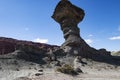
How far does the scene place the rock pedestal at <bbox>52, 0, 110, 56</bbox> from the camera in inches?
1362

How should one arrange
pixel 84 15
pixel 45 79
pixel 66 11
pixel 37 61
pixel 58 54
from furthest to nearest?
1. pixel 84 15
2. pixel 66 11
3. pixel 58 54
4. pixel 37 61
5. pixel 45 79

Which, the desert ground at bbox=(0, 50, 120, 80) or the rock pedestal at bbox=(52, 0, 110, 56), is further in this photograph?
the rock pedestal at bbox=(52, 0, 110, 56)

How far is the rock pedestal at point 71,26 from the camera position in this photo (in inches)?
1362

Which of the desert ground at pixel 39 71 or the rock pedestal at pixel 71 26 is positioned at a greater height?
the rock pedestal at pixel 71 26

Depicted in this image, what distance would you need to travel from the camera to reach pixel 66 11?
124 ft

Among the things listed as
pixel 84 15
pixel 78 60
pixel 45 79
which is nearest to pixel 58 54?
pixel 78 60

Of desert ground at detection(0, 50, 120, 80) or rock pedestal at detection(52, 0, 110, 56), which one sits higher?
rock pedestal at detection(52, 0, 110, 56)

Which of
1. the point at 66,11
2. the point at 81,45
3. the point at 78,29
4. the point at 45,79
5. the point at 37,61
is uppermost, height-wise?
the point at 66,11

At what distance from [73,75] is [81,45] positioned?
1433 cm

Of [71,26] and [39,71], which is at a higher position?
[71,26]

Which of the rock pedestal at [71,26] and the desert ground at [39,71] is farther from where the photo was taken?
the rock pedestal at [71,26]

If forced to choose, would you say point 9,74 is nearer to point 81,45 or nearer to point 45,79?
point 45,79

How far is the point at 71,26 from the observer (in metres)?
37.4

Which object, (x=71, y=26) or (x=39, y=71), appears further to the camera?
(x=71, y=26)
